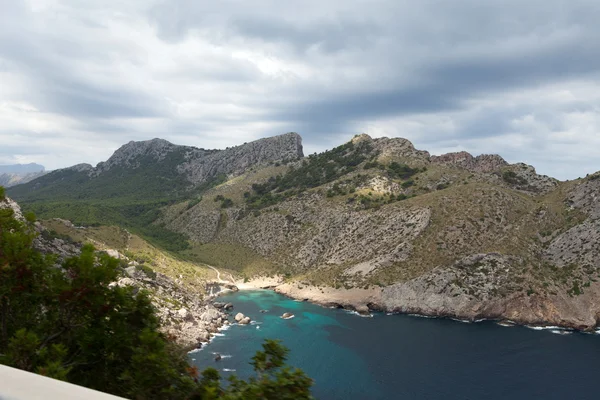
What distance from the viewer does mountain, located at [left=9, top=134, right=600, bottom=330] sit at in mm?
83438

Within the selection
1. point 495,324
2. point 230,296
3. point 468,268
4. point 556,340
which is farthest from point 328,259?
point 556,340

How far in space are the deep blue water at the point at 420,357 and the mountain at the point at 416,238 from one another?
7903 mm

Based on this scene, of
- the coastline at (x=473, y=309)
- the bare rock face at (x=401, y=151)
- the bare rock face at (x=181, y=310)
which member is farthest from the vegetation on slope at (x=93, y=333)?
the bare rock face at (x=401, y=151)

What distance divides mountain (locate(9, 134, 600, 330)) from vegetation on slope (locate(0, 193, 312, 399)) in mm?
84679

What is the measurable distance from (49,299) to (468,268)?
94.5 meters

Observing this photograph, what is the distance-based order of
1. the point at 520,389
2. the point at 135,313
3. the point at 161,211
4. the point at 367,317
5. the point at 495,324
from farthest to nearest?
the point at 161,211 < the point at 367,317 < the point at 495,324 < the point at 520,389 < the point at 135,313

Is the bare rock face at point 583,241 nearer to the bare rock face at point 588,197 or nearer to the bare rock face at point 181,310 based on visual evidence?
the bare rock face at point 588,197

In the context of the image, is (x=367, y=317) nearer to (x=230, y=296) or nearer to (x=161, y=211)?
(x=230, y=296)

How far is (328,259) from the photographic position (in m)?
118

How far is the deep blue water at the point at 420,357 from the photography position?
5184 cm

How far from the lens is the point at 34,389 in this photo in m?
3.77

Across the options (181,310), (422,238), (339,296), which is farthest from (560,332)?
(181,310)

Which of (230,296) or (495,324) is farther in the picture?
(230,296)

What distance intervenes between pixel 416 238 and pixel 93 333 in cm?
10120
